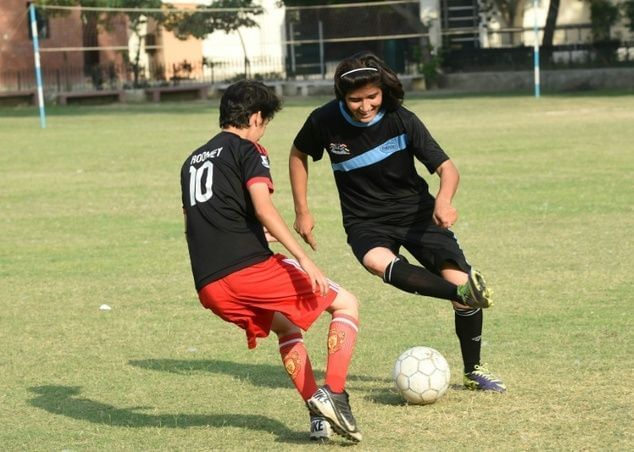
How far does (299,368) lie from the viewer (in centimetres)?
564

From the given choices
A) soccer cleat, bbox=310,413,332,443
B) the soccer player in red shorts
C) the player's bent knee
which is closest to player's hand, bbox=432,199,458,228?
the player's bent knee

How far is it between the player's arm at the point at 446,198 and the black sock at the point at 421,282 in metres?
0.27

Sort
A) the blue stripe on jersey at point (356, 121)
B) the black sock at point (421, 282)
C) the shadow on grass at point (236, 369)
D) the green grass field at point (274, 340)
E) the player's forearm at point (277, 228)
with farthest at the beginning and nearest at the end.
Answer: the shadow on grass at point (236, 369) → the blue stripe on jersey at point (356, 121) → the black sock at point (421, 282) → the green grass field at point (274, 340) → the player's forearm at point (277, 228)

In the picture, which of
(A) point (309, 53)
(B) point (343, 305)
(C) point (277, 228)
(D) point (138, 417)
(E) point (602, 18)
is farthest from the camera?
(E) point (602, 18)

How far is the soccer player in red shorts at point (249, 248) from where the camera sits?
5.43m

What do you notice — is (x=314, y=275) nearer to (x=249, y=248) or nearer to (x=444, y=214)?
(x=249, y=248)

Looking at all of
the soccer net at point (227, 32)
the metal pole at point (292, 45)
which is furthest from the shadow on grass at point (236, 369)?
the metal pole at point (292, 45)

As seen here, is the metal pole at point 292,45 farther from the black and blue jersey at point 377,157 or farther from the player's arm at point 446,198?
the player's arm at point 446,198

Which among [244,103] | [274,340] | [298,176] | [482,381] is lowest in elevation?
[274,340]

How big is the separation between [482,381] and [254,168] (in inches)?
74.8

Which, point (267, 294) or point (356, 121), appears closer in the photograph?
point (267, 294)

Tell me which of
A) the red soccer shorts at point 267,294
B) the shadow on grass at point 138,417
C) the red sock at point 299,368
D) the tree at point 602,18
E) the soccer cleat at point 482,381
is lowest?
the shadow on grass at point 138,417

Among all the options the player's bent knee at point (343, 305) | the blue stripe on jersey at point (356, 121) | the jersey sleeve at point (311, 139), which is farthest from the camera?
the jersey sleeve at point (311, 139)

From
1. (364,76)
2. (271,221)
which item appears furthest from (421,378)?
(364,76)
